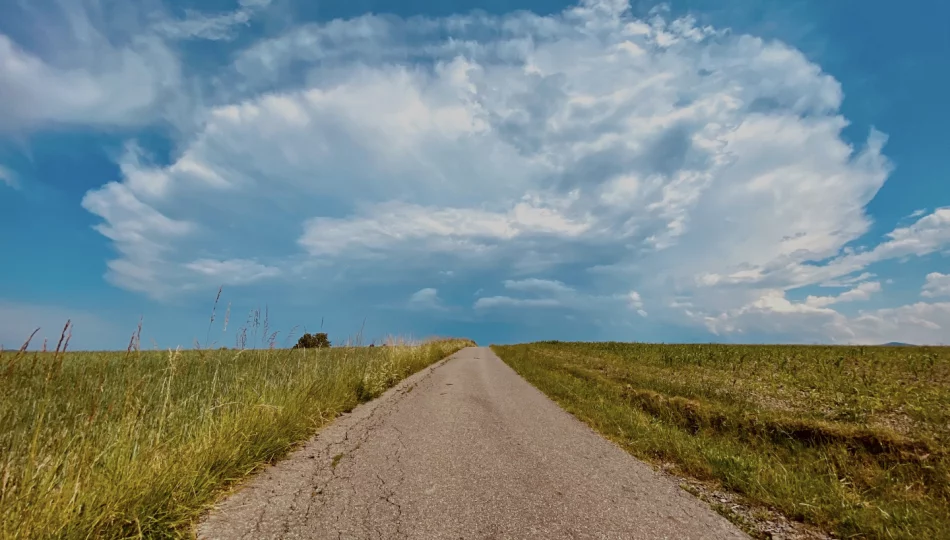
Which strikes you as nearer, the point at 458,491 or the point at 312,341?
the point at 458,491

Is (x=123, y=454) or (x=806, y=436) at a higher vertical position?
(x=123, y=454)

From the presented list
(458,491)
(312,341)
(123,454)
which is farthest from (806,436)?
(312,341)

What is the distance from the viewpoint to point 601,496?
512 cm

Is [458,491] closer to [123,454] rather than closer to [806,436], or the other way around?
[123,454]

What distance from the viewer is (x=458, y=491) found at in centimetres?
511

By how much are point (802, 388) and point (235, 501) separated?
1424cm

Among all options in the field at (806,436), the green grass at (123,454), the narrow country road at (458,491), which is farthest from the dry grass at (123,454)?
the field at (806,436)

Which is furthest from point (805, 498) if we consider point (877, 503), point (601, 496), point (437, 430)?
point (437, 430)

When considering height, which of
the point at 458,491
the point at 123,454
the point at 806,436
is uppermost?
the point at 123,454

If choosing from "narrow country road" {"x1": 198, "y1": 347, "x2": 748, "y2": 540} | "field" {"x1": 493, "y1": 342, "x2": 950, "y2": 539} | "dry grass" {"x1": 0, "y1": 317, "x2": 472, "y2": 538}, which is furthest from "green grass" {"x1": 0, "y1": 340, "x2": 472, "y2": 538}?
"field" {"x1": 493, "y1": 342, "x2": 950, "y2": 539}

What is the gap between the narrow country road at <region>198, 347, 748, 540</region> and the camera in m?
4.18

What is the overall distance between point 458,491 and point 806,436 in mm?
7244

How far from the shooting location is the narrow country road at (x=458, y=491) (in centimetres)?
418

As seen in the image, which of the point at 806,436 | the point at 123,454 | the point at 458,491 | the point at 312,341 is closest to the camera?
the point at 123,454
